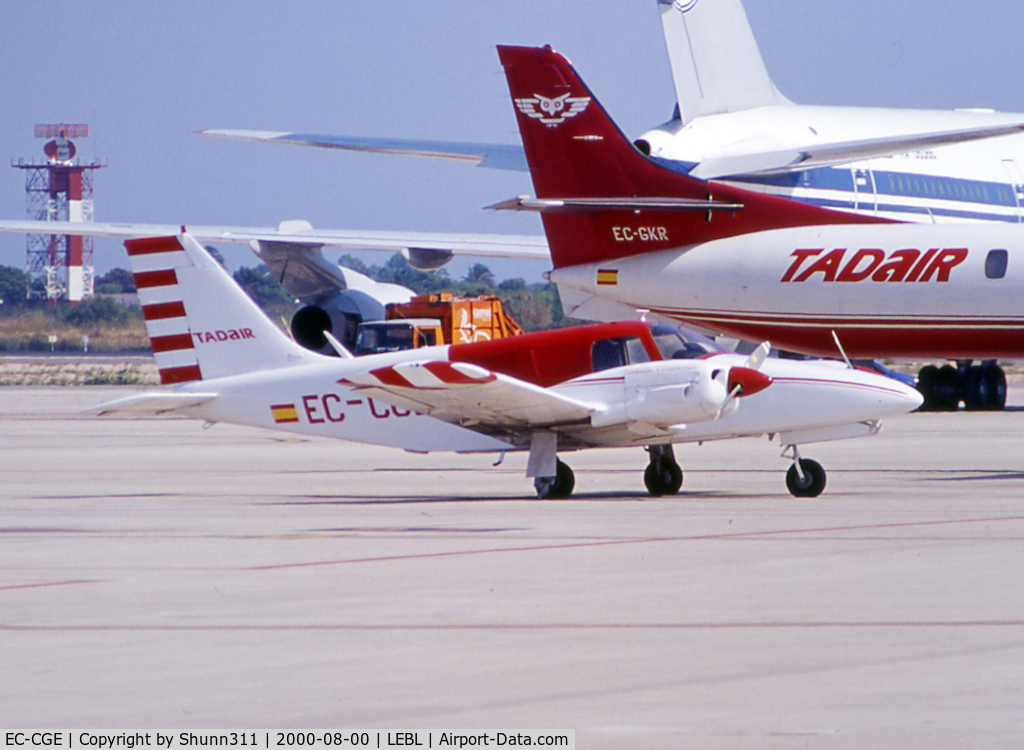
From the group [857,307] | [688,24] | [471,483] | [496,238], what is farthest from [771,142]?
[471,483]

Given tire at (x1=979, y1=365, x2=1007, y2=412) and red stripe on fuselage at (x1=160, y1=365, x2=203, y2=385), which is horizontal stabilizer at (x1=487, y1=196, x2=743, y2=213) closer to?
red stripe on fuselage at (x1=160, y1=365, x2=203, y2=385)

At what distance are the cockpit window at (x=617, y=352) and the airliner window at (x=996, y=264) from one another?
25.7 feet

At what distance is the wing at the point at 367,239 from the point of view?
32.7m

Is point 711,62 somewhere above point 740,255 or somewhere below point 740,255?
above

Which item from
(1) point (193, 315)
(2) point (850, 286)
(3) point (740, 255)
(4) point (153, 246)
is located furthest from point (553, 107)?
(1) point (193, 315)

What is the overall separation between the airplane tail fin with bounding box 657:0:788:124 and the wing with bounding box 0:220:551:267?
499cm

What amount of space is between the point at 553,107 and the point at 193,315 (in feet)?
28.6

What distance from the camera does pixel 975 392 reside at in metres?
34.5

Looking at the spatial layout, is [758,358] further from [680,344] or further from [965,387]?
[965,387]

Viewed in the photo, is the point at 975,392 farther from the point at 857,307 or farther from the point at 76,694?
the point at 76,694

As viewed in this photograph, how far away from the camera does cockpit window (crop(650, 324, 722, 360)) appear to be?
1606 centimetres

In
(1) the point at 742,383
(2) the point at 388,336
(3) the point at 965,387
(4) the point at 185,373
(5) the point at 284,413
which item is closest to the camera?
(1) the point at 742,383

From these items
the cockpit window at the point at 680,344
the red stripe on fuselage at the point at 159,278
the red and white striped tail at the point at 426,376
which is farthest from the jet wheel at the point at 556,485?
the red stripe on fuselage at the point at 159,278

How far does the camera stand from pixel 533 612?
27.4 ft
